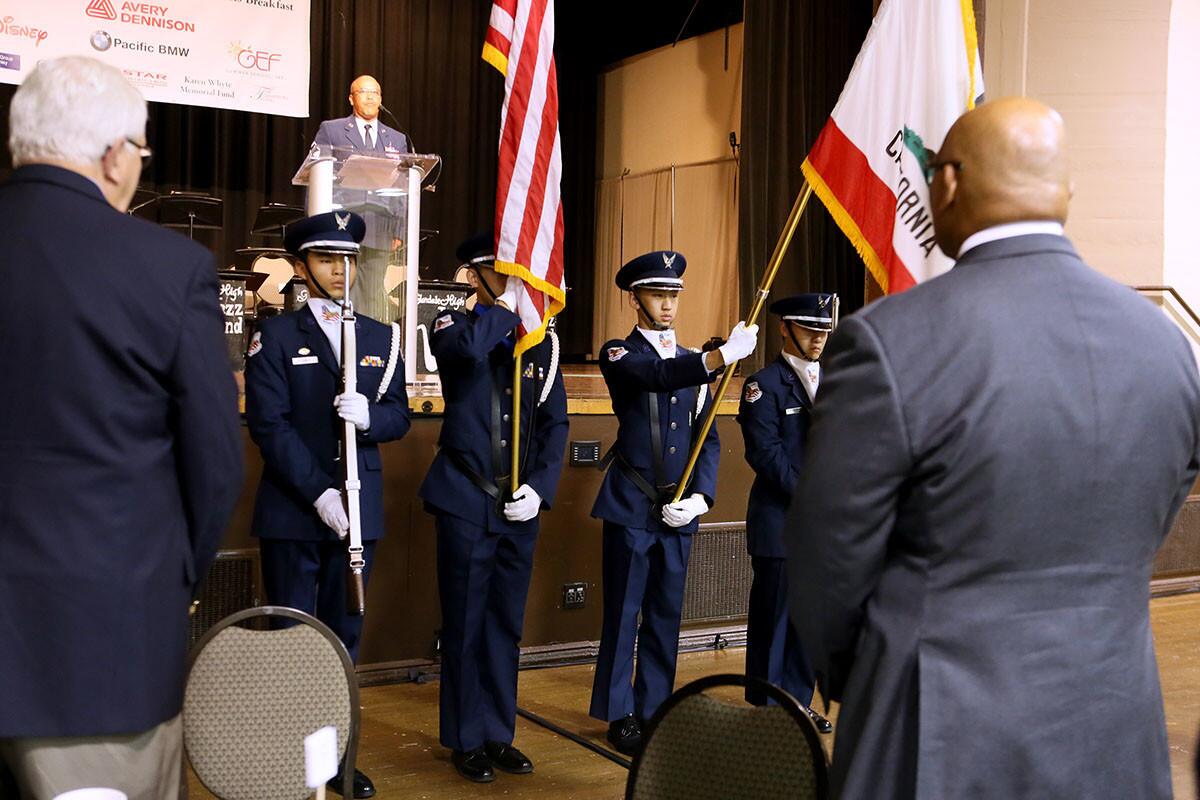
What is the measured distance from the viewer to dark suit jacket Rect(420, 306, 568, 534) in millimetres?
3584

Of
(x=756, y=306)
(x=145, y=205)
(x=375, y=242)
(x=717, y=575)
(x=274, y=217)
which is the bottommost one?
(x=717, y=575)

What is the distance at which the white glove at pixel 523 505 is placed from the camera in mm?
3598

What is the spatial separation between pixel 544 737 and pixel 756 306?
1561 millimetres

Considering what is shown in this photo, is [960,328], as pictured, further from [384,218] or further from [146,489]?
[384,218]

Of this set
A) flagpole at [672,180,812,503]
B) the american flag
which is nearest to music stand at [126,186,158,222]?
the american flag

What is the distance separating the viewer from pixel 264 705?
2133mm

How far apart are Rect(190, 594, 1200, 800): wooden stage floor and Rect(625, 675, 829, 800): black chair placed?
1444 millimetres

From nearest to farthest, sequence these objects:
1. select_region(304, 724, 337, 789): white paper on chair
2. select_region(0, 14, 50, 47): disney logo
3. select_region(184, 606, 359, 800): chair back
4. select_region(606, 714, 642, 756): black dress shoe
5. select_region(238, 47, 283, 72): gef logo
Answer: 1. select_region(304, 724, 337, 789): white paper on chair
2. select_region(184, 606, 359, 800): chair back
3. select_region(606, 714, 642, 756): black dress shoe
4. select_region(0, 14, 50, 47): disney logo
5. select_region(238, 47, 283, 72): gef logo

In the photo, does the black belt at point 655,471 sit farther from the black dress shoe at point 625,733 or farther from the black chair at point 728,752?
the black chair at point 728,752

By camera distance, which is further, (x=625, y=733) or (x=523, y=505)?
(x=625, y=733)

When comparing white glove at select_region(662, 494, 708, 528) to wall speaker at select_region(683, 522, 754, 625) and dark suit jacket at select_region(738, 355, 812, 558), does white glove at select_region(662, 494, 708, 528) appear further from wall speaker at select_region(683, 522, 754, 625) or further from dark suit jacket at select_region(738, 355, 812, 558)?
wall speaker at select_region(683, 522, 754, 625)

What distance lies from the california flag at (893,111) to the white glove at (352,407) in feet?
4.45

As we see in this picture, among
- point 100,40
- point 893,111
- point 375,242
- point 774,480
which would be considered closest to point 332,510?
point 774,480

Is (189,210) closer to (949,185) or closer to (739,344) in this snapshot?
→ (739,344)
